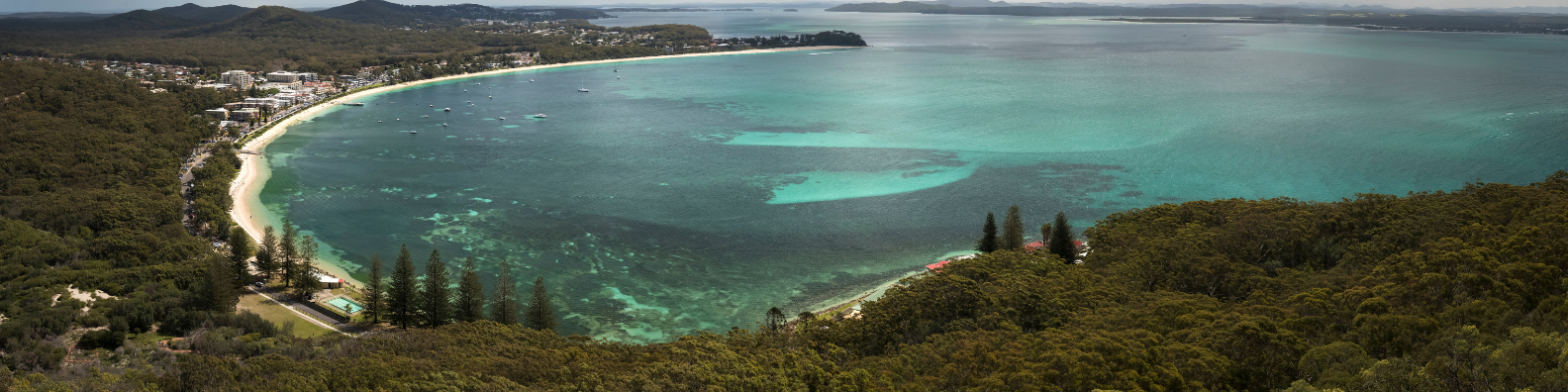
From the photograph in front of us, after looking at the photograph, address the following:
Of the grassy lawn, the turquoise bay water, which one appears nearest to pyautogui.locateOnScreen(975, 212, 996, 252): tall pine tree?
the turquoise bay water

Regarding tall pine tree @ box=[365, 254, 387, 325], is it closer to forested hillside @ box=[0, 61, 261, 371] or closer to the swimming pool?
the swimming pool

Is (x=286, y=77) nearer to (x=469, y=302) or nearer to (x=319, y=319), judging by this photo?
(x=319, y=319)

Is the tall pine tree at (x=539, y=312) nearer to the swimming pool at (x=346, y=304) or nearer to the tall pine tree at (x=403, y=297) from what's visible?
the tall pine tree at (x=403, y=297)

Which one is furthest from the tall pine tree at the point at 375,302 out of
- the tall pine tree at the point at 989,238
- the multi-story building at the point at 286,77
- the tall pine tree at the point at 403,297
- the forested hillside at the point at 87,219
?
the multi-story building at the point at 286,77

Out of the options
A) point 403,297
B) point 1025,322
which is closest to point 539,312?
point 403,297

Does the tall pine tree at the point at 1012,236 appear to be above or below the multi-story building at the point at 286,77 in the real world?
below

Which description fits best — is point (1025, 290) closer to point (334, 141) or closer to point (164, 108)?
point (334, 141)

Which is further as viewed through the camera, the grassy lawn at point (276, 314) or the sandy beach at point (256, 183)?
the sandy beach at point (256, 183)
